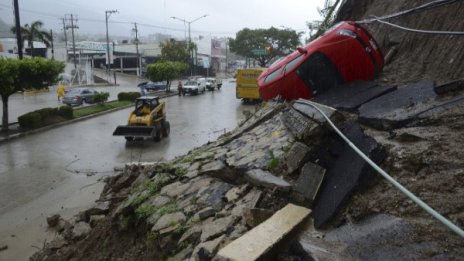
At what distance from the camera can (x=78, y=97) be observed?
107 ft

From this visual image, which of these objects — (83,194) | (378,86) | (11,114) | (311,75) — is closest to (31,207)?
(83,194)

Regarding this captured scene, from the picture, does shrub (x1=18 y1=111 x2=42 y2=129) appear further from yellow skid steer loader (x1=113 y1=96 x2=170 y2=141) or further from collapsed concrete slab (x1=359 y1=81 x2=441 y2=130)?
collapsed concrete slab (x1=359 y1=81 x2=441 y2=130)

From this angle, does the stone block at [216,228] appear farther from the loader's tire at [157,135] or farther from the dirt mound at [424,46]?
the loader's tire at [157,135]

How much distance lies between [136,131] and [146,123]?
54cm

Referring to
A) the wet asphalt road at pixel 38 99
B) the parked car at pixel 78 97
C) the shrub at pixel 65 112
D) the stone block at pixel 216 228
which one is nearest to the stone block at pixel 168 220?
the stone block at pixel 216 228

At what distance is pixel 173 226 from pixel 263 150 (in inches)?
77.4

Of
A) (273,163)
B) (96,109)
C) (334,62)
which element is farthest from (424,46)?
(96,109)

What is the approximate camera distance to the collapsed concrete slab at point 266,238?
10.5ft

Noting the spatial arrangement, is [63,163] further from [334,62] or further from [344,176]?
[344,176]

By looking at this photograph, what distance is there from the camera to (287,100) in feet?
30.0

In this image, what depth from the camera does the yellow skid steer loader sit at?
648 inches

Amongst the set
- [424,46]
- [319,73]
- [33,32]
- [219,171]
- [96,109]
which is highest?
[33,32]

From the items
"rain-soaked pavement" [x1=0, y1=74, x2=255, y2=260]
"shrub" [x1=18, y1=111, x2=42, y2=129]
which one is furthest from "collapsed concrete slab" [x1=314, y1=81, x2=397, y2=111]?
"shrub" [x1=18, y1=111, x2=42, y2=129]

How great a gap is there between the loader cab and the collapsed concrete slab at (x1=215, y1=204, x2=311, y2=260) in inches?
575
